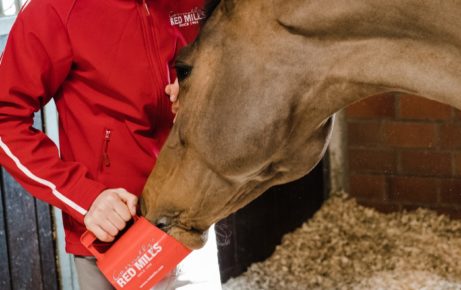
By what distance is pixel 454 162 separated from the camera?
10.7 ft

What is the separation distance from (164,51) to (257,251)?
1667 mm

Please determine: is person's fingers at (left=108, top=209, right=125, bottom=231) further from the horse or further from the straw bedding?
the straw bedding

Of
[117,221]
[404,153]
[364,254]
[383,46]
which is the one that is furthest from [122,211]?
[404,153]

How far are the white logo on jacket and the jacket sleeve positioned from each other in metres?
0.23

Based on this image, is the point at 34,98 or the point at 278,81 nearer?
the point at 278,81

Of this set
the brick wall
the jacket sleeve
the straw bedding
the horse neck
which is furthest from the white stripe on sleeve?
the brick wall

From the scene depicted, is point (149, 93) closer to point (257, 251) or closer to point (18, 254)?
point (18, 254)

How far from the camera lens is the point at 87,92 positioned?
1517 millimetres

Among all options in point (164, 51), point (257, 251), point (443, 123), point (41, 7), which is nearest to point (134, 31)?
point (164, 51)

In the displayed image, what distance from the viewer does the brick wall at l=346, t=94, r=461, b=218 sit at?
327cm

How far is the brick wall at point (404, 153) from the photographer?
3273 mm

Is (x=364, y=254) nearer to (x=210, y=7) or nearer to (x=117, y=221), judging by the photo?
(x=117, y=221)

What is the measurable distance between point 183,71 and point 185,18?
1.06 ft

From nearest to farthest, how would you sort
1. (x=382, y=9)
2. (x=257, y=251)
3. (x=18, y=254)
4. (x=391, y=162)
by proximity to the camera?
1. (x=382, y=9)
2. (x=18, y=254)
3. (x=257, y=251)
4. (x=391, y=162)
